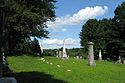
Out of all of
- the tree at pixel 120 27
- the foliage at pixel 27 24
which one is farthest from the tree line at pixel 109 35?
the foliage at pixel 27 24

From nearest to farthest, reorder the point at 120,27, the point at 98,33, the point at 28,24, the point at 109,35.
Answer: the point at 28,24 < the point at 120,27 < the point at 109,35 < the point at 98,33

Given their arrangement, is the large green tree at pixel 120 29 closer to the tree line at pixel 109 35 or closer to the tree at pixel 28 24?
the tree line at pixel 109 35

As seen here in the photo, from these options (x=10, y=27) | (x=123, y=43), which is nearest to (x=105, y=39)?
(x=123, y=43)

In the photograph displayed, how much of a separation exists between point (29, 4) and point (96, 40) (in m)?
74.8

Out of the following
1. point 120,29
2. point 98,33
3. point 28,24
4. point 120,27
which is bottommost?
point 28,24

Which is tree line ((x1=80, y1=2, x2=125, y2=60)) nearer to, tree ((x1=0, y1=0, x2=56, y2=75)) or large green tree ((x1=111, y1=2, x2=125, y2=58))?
large green tree ((x1=111, y1=2, x2=125, y2=58))

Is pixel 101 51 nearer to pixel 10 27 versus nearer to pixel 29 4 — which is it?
pixel 10 27

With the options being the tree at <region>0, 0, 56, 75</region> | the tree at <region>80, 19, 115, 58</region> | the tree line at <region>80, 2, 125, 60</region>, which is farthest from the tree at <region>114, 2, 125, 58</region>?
the tree at <region>0, 0, 56, 75</region>

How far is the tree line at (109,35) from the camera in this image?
272 feet

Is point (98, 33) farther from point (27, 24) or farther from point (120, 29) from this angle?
point (27, 24)

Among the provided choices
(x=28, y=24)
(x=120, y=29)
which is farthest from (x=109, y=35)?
(x=28, y=24)

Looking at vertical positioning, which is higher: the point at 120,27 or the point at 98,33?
the point at 120,27

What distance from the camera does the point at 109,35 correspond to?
3433 inches

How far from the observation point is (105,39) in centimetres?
8988
